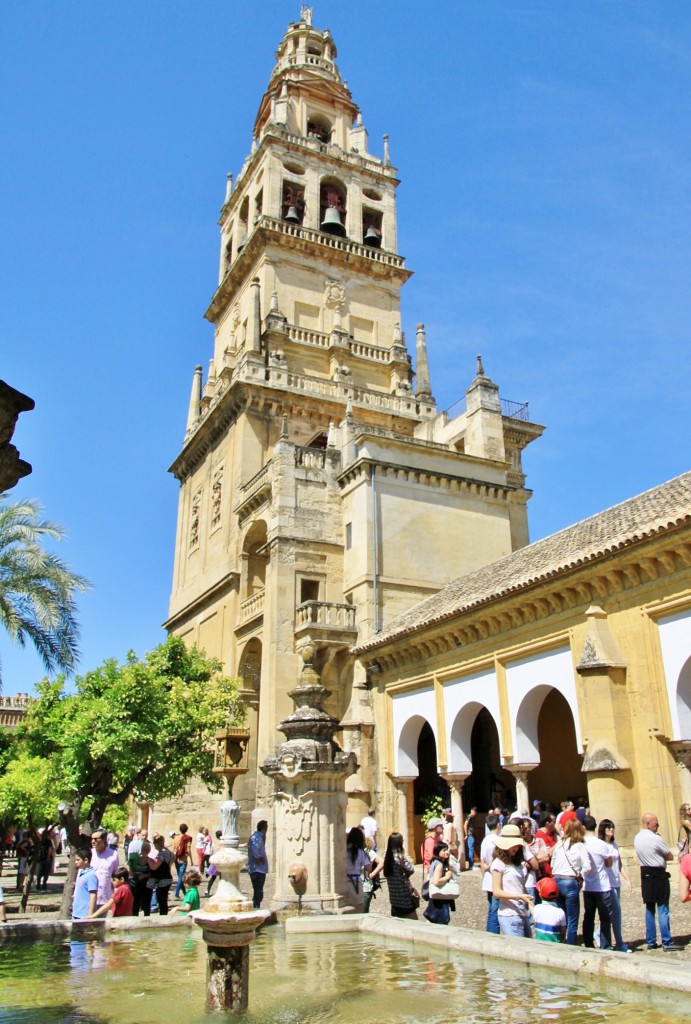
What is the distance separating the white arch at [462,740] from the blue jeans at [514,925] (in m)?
12.4

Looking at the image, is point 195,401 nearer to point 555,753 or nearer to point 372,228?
point 372,228

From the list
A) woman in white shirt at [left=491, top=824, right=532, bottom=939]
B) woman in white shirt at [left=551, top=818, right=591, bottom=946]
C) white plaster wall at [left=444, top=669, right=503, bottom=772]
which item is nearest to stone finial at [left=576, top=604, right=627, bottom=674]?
white plaster wall at [left=444, top=669, right=503, bottom=772]

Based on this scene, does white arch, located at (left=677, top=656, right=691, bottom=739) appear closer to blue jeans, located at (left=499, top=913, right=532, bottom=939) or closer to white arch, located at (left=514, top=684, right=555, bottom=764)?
white arch, located at (left=514, top=684, right=555, bottom=764)

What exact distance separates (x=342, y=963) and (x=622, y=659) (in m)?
9.52

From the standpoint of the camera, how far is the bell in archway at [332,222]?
37.8m

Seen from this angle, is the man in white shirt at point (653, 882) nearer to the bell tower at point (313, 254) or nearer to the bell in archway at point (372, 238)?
the bell tower at point (313, 254)

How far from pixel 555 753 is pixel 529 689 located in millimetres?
5523

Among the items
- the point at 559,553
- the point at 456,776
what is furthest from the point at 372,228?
Answer: the point at 456,776

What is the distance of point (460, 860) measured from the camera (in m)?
19.1

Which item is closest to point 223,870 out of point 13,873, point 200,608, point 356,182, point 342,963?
point 342,963

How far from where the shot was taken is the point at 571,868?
28.7 feet

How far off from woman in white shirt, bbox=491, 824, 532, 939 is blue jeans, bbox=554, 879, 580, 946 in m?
1.01

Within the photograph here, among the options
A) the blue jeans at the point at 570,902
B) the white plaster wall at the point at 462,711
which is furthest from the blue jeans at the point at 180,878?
the blue jeans at the point at 570,902

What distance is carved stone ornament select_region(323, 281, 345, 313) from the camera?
35625 mm
